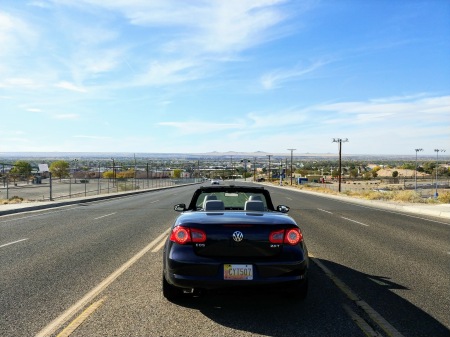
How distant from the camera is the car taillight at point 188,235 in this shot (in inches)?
197

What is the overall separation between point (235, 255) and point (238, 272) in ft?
0.66

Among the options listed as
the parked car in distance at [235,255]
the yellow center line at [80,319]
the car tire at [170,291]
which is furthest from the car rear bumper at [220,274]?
the yellow center line at [80,319]

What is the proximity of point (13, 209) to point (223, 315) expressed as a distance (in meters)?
18.6

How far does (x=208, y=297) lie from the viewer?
5848 mm

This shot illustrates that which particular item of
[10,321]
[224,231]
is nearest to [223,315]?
[224,231]

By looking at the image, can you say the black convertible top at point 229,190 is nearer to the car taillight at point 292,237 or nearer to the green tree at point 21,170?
the car taillight at point 292,237

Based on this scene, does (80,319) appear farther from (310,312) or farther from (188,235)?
(310,312)

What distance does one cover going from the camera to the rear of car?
4.84 meters

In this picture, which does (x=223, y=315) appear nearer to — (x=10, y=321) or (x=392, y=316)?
(x=392, y=316)

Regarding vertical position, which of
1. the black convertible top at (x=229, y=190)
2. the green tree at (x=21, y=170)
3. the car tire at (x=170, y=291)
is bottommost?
the car tire at (x=170, y=291)

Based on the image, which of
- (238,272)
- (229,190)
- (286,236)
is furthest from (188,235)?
(229,190)

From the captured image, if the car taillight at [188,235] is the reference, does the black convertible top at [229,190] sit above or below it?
above

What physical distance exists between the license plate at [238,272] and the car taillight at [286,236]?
1.44ft

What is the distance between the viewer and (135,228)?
13617 mm
